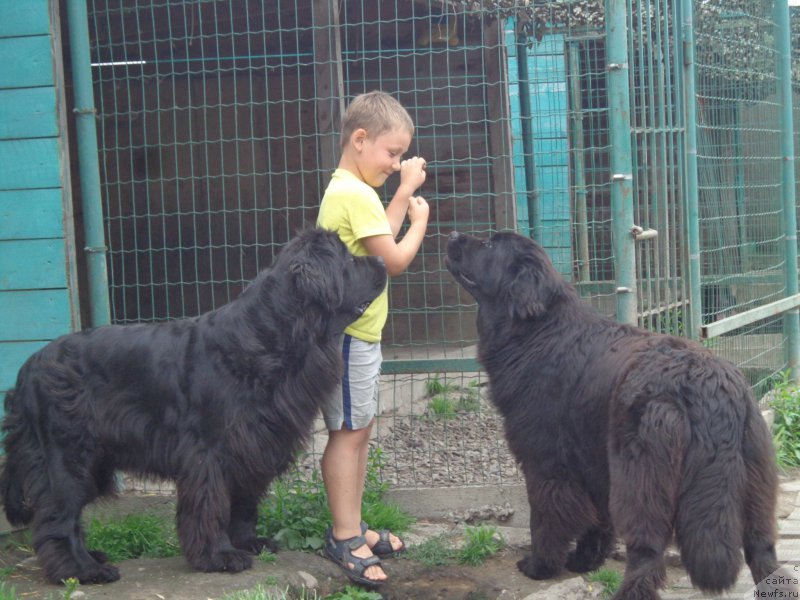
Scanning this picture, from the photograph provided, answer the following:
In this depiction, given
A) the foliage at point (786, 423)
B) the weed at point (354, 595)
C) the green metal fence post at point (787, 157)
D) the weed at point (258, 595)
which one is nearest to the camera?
the weed at point (258, 595)

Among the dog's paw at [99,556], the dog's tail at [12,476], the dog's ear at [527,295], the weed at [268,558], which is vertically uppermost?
the dog's ear at [527,295]

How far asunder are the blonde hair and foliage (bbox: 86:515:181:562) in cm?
208

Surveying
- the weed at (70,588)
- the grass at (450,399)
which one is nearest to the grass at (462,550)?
the grass at (450,399)

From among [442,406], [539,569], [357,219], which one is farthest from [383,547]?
[442,406]

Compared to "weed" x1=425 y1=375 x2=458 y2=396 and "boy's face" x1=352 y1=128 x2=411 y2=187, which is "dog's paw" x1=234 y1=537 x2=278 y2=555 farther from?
"weed" x1=425 y1=375 x2=458 y2=396

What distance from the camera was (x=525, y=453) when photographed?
3842 millimetres

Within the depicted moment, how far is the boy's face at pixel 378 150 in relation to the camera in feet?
12.6

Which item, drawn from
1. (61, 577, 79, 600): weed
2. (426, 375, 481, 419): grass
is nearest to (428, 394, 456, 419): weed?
(426, 375, 481, 419): grass

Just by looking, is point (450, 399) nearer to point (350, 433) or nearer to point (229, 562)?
point (350, 433)

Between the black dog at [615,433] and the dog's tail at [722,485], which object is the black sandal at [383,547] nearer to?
the black dog at [615,433]

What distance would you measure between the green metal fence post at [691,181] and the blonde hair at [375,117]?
2.07 meters

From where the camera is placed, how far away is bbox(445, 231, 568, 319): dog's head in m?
3.89

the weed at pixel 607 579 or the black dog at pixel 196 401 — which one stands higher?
the black dog at pixel 196 401

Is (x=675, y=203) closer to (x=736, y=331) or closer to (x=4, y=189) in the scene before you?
(x=736, y=331)
